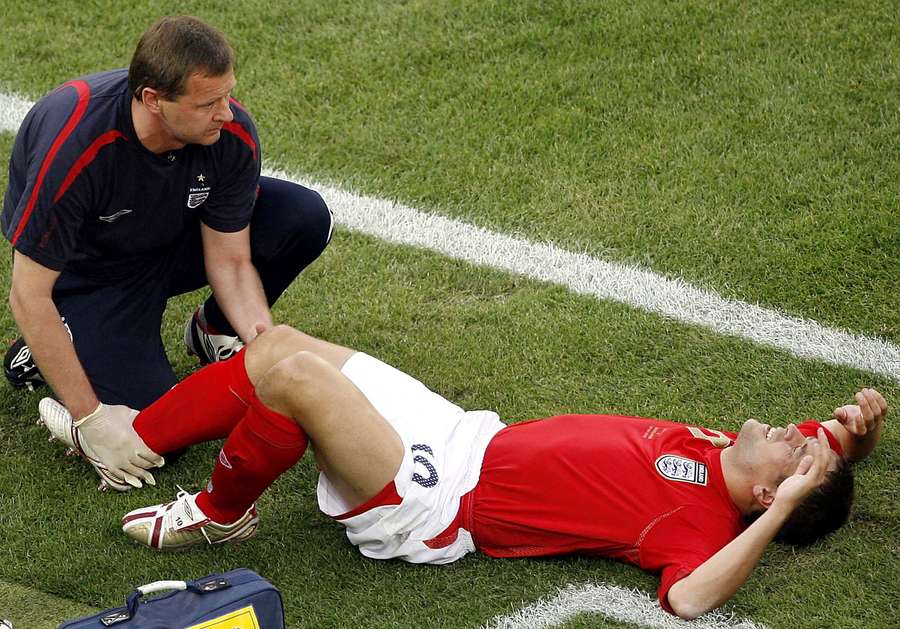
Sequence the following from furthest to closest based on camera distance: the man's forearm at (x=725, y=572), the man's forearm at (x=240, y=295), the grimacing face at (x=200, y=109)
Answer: the man's forearm at (x=240, y=295) < the grimacing face at (x=200, y=109) < the man's forearm at (x=725, y=572)

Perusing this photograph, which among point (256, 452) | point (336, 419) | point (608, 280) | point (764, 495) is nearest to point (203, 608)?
point (256, 452)

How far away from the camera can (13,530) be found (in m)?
3.59

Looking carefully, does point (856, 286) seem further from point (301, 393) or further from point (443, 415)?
point (301, 393)

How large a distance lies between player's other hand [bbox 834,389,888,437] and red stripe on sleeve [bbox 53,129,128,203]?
Answer: 234 centimetres

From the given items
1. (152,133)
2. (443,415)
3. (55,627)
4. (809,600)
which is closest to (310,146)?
(152,133)

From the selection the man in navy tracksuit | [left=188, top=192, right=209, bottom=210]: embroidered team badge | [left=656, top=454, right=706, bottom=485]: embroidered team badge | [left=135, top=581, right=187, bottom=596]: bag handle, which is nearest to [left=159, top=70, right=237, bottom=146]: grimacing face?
the man in navy tracksuit

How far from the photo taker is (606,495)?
3326mm

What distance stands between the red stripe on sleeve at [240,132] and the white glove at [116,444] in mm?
958

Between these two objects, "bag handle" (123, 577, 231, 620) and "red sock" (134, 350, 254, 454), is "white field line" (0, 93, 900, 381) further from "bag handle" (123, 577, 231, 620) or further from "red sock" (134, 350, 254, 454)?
"bag handle" (123, 577, 231, 620)

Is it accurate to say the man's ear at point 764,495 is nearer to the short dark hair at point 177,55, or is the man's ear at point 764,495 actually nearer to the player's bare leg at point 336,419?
the player's bare leg at point 336,419

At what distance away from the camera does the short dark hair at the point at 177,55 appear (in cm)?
337

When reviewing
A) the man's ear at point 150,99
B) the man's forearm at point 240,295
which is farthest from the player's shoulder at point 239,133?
the man's forearm at point 240,295

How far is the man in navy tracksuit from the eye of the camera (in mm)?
3500

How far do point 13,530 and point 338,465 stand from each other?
3.62 feet
